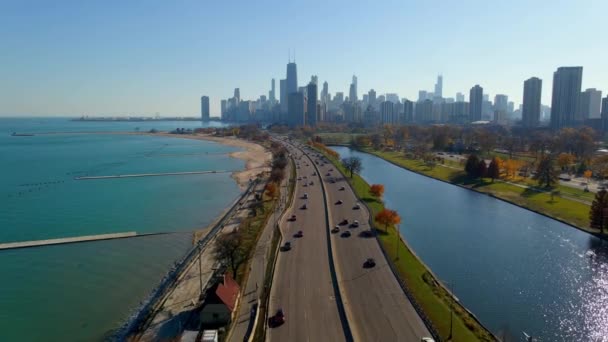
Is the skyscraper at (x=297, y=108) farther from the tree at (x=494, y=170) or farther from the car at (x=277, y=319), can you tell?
the car at (x=277, y=319)

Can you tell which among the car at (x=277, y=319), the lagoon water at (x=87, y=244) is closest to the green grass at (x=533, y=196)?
the car at (x=277, y=319)

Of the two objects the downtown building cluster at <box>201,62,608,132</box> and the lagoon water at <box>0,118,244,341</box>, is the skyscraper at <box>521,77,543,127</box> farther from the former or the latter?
the lagoon water at <box>0,118,244,341</box>

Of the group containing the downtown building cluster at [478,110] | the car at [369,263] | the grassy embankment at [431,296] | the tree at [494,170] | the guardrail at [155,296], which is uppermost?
the downtown building cluster at [478,110]

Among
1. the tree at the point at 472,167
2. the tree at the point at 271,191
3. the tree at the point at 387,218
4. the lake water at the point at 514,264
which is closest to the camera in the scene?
the lake water at the point at 514,264

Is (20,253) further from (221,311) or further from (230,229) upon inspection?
(221,311)

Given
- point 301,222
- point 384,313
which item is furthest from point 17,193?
point 384,313

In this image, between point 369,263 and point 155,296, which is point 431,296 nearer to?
point 369,263

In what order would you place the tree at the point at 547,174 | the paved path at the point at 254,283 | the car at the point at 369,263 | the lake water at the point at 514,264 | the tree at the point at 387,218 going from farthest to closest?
the tree at the point at 547,174 → the tree at the point at 387,218 → the car at the point at 369,263 → the lake water at the point at 514,264 → the paved path at the point at 254,283
